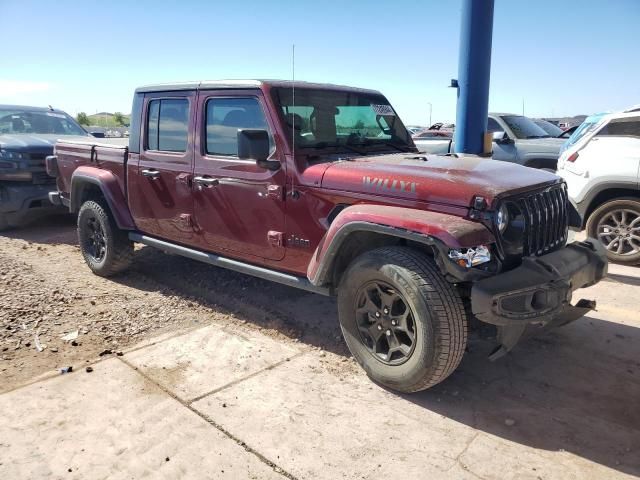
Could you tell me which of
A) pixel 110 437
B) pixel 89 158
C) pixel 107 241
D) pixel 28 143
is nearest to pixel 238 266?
pixel 110 437

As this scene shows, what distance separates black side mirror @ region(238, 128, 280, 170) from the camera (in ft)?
11.5

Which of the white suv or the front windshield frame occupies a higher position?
the front windshield frame

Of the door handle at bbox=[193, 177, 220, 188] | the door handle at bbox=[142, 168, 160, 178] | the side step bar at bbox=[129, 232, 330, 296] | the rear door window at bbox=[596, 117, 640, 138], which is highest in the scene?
the rear door window at bbox=[596, 117, 640, 138]

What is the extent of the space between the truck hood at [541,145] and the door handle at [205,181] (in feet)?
22.4

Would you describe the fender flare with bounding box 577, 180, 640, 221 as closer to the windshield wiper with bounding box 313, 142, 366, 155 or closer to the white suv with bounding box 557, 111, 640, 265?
the white suv with bounding box 557, 111, 640, 265

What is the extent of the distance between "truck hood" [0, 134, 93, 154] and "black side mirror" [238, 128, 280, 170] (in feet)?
15.1

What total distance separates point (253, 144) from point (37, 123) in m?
6.68

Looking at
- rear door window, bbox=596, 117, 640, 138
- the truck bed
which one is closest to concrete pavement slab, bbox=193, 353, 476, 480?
the truck bed

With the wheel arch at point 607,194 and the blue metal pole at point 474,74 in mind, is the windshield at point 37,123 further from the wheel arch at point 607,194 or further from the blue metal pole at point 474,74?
the wheel arch at point 607,194

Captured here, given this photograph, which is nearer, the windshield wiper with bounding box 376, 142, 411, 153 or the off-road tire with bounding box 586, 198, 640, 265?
the windshield wiper with bounding box 376, 142, 411, 153

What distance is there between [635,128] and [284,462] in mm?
5636

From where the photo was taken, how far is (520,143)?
9305 millimetres

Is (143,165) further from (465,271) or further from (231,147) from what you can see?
(465,271)

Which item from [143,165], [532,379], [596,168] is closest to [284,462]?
[532,379]
